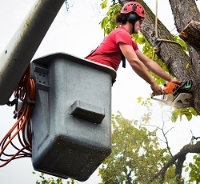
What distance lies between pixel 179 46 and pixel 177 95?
2.17 feet

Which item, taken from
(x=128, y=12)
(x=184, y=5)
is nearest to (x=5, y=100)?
(x=128, y=12)

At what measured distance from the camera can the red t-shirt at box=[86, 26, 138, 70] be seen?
18.3 ft

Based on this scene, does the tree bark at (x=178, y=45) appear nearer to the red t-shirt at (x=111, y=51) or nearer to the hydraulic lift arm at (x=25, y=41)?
the red t-shirt at (x=111, y=51)

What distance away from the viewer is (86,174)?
4.46 metres

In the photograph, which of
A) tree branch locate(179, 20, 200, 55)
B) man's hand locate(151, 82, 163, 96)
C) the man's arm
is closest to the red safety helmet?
the man's arm

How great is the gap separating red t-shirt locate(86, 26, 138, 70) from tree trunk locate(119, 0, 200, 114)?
53cm

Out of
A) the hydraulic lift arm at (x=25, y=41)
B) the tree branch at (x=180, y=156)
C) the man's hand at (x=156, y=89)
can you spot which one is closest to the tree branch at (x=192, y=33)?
the man's hand at (x=156, y=89)

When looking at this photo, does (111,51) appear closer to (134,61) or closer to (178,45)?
(134,61)

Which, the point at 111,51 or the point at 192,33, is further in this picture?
the point at 111,51

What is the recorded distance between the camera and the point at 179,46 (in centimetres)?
629

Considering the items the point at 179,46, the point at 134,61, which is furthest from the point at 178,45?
the point at 134,61

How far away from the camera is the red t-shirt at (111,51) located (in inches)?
220

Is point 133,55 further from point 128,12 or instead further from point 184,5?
point 184,5

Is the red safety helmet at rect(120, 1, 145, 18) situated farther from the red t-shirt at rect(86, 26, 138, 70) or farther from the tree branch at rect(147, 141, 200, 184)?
the tree branch at rect(147, 141, 200, 184)
